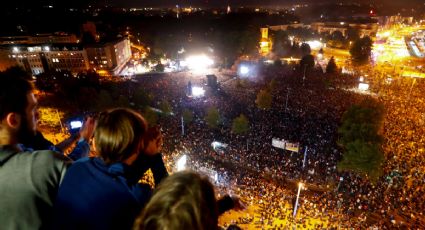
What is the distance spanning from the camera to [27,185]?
6.69 ft

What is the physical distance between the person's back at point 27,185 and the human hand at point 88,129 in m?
1.33

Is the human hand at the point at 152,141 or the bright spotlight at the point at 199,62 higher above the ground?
the human hand at the point at 152,141

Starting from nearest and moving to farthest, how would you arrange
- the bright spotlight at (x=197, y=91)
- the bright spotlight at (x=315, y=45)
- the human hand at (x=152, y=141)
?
the human hand at (x=152, y=141), the bright spotlight at (x=197, y=91), the bright spotlight at (x=315, y=45)

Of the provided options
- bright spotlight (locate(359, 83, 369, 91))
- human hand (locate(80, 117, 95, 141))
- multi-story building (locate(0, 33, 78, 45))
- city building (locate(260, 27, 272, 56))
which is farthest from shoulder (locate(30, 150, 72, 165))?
multi-story building (locate(0, 33, 78, 45))

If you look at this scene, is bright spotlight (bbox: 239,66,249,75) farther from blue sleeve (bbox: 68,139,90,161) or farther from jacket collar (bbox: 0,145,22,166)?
jacket collar (bbox: 0,145,22,166)

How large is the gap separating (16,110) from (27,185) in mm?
790

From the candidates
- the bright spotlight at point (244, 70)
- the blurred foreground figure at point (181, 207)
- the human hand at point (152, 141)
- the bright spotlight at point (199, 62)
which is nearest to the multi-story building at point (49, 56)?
the bright spotlight at point (199, 62)

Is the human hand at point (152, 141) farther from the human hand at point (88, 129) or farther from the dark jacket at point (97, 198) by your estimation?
the human hand at point (88, 129)

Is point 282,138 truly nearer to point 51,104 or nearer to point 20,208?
point 20,208

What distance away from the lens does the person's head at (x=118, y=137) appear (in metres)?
2.28

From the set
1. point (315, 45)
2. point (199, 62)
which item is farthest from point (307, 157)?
point (315, 45)

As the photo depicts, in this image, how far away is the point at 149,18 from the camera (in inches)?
3479

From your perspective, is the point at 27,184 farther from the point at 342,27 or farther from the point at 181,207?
the point at 342,27

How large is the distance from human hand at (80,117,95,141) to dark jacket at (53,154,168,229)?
1555 mm
